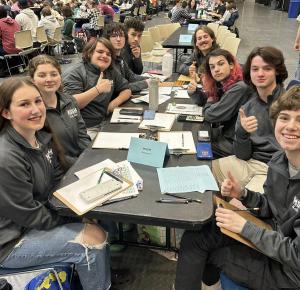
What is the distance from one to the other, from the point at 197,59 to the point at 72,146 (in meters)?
2.08

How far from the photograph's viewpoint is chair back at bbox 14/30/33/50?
18.4ft

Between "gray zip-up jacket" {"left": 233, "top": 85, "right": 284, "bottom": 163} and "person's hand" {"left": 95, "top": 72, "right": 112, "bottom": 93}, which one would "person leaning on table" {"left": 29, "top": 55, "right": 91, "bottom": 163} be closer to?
"person's hand" {"left": 95, "top": 72, "right": 112, "bottom": 93}

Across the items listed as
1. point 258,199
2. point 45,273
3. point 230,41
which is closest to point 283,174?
point 258,199

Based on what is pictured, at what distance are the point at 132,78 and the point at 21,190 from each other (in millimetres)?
1988

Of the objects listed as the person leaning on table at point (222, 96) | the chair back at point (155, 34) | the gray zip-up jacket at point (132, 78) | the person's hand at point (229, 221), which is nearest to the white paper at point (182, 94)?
the person leaning on table at point (222, 96)

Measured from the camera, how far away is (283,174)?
1.37 metres

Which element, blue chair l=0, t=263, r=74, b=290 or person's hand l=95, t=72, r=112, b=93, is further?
person's hand l=95, t=72, r=112, b=93

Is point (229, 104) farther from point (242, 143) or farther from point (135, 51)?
point (135, 51)

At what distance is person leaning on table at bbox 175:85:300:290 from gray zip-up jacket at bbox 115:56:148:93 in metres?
1.55

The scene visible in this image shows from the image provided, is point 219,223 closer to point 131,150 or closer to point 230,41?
→ point 131,150

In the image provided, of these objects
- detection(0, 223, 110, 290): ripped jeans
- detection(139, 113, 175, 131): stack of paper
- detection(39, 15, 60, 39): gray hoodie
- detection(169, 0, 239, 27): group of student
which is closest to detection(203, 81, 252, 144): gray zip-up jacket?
detection(139, 113, 175, 131): stack of paper

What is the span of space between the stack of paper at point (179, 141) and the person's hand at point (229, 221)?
510 millimetres

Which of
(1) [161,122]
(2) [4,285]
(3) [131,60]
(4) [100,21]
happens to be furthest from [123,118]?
(4) [100,21]

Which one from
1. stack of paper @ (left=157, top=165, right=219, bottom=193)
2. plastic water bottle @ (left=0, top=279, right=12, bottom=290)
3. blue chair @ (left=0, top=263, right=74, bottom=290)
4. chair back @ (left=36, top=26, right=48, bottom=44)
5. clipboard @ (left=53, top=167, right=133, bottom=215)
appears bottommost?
blue chair @ (left=0, top=263, right=74, bottom=290)
